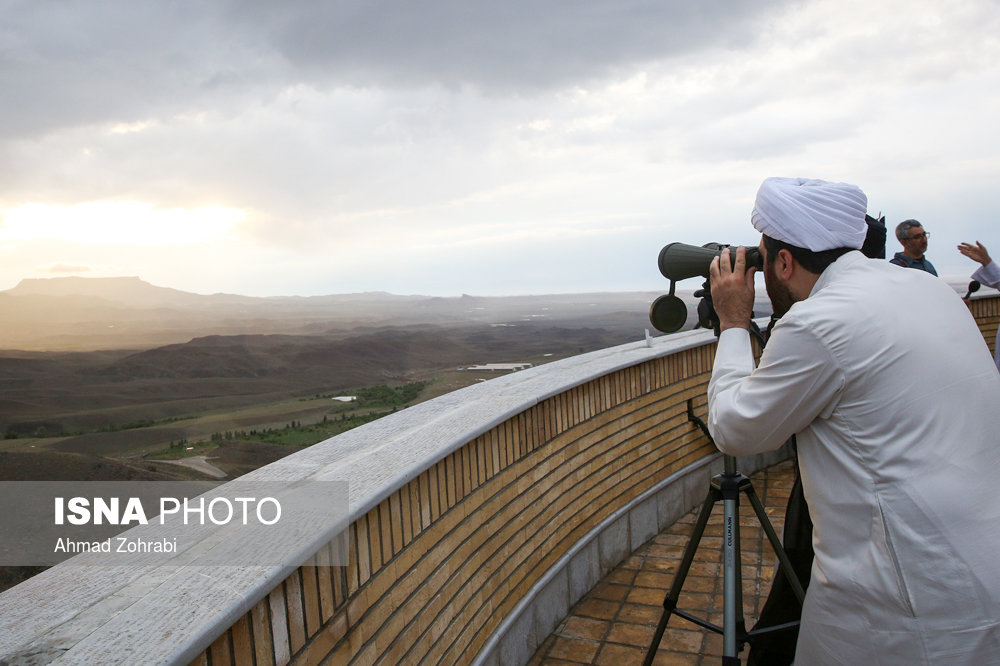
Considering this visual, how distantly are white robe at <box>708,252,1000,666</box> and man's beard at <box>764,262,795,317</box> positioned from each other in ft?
0.66

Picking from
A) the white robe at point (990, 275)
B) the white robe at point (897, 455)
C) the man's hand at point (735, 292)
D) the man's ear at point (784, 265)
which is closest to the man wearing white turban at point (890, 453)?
the white robe at point (897, 455)

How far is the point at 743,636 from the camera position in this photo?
2498 millimetres

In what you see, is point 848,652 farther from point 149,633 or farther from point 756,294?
point 149,633

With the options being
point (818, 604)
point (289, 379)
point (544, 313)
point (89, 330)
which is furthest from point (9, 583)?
point (544, 313)

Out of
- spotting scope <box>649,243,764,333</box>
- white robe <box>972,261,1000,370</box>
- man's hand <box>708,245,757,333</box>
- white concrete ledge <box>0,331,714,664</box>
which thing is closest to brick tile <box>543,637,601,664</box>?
white concrete ledge <box>0,331,714,664</box>

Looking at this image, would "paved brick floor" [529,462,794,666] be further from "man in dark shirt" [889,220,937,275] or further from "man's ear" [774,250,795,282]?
"man in dark shirt" [889,220,937,275]

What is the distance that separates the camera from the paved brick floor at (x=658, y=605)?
339 centimetres

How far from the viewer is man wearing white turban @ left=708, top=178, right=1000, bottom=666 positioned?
4.74 feet

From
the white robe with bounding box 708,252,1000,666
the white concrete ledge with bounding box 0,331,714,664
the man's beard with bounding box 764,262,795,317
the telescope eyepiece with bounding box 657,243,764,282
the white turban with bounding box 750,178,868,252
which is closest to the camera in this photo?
the white concrete ledge with bounding box 0,331,714,664

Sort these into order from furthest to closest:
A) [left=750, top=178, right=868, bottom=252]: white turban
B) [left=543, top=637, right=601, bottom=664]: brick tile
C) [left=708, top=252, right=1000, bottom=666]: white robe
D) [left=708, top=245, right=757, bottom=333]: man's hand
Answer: [left=543, top=637, right=601, bottom=664]: brick tile < [left=708, top=245, right=757, bottom=333]: man's hand < [left=750, top=178, right=868, bottom=252]: white turban < [left=708, top=252, right=1000, bottom=666]: white robe

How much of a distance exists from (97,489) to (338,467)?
0.70 metres

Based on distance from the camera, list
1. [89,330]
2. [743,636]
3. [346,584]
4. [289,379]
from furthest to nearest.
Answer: [289,379] < [89,330] < [743,636] < [346,584]

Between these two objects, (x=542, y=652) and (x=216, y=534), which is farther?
(x=542, y=652)

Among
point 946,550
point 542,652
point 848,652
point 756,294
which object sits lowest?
point 542,652
